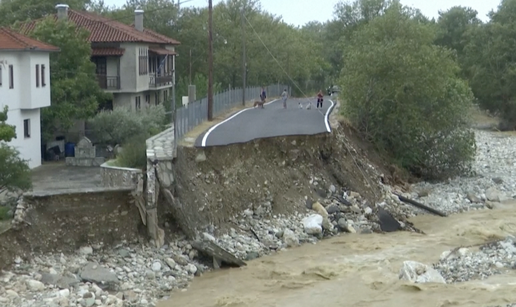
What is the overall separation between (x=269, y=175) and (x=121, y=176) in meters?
7.31

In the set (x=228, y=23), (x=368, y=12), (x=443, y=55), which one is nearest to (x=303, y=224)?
(x=443, y=55)

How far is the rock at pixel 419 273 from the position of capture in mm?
24844

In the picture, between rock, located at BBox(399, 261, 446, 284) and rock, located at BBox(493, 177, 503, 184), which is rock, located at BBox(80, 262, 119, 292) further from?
rock, located at BBox(493, 177, 503, 184)

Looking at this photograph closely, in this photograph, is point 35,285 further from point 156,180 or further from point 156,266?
point 156,180

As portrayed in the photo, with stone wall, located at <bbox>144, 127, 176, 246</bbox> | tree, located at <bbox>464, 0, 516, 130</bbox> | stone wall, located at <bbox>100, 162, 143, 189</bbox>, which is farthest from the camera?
tree, located at <bbox>464, 0, 516, 130</bbox>

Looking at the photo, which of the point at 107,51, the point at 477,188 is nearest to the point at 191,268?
the point at 477,188

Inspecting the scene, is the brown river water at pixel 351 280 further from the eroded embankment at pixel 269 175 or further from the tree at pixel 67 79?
the tree at pixel 67 79

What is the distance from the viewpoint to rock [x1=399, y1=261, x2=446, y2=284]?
24.8 meters

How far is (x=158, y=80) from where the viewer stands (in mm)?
58938

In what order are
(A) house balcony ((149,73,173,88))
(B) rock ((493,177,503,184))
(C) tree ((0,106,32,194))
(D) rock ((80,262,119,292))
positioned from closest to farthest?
(D) rock ((80,262,119,292)) → (C) tree ((0,106,32,194)) → (B) rock ((493,177,503,184)) → (A) house balcony ((149,73,173,88))

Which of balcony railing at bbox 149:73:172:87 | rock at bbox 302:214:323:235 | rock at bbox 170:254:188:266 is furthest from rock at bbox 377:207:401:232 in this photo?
balcony railing at bbox 149:73:172:87

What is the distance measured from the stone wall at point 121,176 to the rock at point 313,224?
23.1 feet

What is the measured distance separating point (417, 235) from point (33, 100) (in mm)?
19310

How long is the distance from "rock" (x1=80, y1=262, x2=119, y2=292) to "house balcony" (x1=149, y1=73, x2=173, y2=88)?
33247mm
